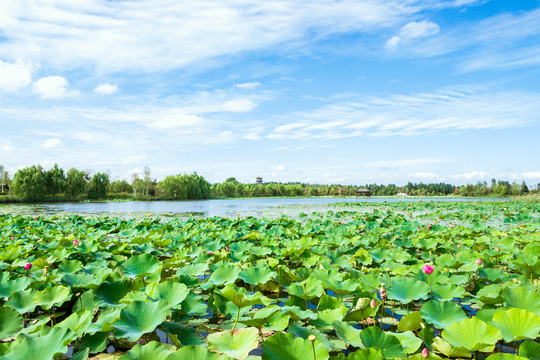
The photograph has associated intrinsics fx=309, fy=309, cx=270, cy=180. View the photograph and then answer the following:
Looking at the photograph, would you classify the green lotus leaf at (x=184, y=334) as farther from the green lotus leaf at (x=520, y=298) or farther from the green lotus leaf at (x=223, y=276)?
the green lotus leaf at (x=520, y=298)

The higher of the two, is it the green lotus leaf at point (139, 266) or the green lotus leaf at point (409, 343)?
the green lotus leaf at point (139, 266)

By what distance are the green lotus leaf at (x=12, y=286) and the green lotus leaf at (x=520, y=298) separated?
3537 millimetres

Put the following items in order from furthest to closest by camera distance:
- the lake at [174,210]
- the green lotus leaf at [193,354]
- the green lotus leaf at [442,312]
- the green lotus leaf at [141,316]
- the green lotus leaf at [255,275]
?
the lake at [174,210] → the green lotus leaf at [255,275] → the green lotus leaf at [442,312] → the green lotus leaf at [141,316] → the green lotus leaf at [193,354]

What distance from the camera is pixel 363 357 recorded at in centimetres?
137

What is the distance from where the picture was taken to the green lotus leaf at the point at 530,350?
59.1 inches

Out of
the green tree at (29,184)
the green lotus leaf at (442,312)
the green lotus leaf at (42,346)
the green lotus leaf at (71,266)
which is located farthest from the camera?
the green tree at (29,184)

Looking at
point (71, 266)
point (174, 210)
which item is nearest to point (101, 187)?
point (174, 210)

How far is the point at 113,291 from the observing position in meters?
2.39

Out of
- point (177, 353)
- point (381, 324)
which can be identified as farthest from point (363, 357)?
point (381, 324)

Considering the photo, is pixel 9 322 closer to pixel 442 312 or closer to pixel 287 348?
pixel 287 348

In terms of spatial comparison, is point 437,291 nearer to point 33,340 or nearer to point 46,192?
point 33,340

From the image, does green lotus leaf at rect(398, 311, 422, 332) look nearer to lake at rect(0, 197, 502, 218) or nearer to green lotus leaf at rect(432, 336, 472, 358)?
green lotus leaf at rect(432, 336, 472, 358)

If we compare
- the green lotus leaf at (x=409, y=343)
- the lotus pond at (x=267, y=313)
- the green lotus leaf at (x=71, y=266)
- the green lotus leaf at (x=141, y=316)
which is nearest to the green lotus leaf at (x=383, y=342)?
the lotus pond at (x=267, y=313)

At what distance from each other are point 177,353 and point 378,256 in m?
3.15
